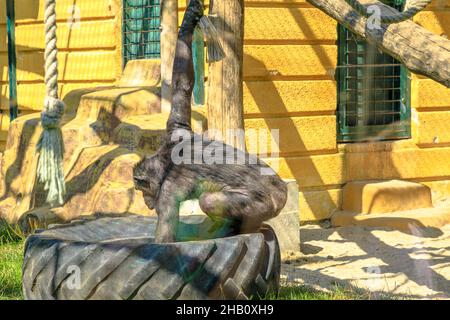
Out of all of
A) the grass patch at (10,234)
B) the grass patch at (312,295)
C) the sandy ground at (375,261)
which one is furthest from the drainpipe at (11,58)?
the grass patch at (312,295)

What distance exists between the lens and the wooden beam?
5646mm

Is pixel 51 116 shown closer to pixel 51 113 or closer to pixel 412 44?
pixel 51 113

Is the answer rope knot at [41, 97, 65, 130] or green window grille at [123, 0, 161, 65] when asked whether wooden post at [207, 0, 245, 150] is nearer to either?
rope knot at [41, 97, 65, 130]

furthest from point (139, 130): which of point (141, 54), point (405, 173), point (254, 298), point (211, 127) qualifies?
point (254, 298)

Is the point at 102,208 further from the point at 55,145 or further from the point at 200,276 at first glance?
the point at 200,276

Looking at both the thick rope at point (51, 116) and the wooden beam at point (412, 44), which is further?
the thick rope at point (51, 116)

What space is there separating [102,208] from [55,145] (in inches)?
50.8

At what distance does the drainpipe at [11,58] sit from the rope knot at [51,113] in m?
6.37

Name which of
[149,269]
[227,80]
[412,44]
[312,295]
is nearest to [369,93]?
[227,80]

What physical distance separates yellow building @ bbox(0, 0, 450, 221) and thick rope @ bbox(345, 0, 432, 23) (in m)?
3.63

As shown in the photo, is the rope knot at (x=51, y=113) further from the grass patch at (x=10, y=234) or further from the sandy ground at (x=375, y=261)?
the sandy ground at (x=375, y=261)

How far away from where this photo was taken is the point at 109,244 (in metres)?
4.50

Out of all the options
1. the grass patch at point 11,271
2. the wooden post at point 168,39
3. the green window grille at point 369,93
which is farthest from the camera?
the green window grille at point 369,93

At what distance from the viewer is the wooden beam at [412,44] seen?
5646 millimetres
